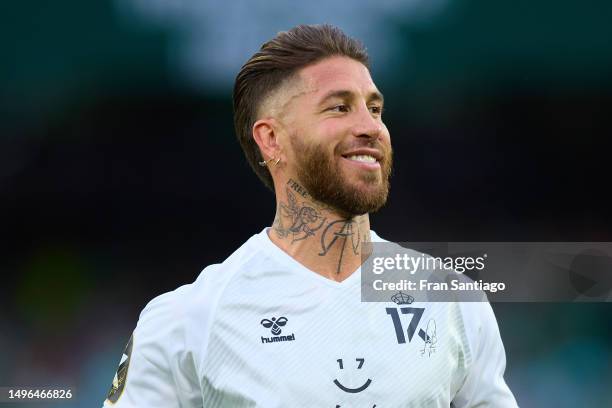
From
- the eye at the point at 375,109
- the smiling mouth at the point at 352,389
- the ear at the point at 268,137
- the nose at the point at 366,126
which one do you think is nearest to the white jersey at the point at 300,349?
the smiling mouth at the point at 352,389

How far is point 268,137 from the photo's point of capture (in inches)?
129

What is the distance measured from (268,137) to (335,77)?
14.0 inches

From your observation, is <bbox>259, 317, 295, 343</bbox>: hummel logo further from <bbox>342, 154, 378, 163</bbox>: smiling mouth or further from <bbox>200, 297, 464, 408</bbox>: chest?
<bbox>342, 154, 378, 163</bbox>: smiling mouth

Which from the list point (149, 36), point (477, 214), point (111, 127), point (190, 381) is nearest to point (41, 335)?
point (111, 127)

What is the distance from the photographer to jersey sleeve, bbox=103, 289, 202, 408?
2.94m

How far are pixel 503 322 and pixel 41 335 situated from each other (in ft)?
14.0

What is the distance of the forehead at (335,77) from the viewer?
3.12 m

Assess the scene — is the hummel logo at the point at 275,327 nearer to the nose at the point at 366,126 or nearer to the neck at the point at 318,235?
the neck at the point at 318,235

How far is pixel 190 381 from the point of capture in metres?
2.95

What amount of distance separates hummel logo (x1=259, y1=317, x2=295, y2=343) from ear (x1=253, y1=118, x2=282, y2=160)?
65cm

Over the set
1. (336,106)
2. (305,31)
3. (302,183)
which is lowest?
(302,183)

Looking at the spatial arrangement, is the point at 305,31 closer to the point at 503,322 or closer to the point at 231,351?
the point at 231,351

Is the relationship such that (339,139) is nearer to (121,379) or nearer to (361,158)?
(361,158)

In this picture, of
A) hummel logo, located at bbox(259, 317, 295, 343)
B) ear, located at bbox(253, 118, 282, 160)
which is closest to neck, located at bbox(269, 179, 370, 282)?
ear, located at bbox(253, 118, 282, 160)
